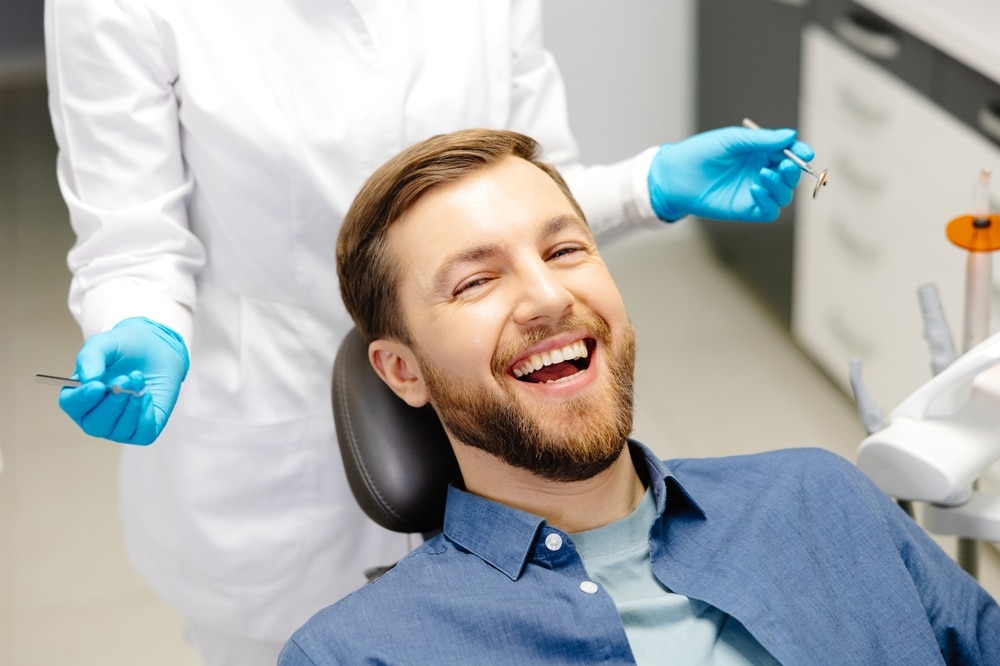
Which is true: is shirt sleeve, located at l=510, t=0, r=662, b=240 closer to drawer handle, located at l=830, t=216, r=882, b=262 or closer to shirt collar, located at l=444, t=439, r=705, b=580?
shirt collar, located at l=444, t=439, r=705, b=580

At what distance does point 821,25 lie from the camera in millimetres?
2758

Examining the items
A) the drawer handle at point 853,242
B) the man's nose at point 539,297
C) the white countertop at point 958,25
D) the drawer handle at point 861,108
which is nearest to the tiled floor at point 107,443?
the drawer handle at point 853,242

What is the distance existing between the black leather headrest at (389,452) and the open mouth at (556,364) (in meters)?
0.15

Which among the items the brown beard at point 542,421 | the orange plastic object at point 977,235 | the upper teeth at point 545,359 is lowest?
the brown beard at point 542,421

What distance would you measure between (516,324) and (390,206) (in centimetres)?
20

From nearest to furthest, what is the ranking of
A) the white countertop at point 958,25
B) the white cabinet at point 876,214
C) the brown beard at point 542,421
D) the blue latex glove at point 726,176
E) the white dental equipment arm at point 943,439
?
the brown beard at point 542,421 → the white dental equipment arm at point 943,439 → the blue latex glove at point 726,176 → the white countertop at point 958,25 → the white cabinet at point 876,214

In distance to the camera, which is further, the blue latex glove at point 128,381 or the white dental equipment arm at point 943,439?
the white dental equipment arm at point 943,439

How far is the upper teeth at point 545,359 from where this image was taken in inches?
52.2

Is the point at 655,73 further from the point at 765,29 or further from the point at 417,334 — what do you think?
the point at 417,334

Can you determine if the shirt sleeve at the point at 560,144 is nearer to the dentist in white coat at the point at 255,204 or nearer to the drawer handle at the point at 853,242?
the dentist in white coat at the point at 255,204

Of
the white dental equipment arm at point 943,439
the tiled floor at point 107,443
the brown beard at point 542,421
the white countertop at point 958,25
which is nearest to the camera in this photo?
the brown beard at point 542,421

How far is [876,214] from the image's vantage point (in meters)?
2.62

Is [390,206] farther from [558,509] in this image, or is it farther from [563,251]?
[558,509]

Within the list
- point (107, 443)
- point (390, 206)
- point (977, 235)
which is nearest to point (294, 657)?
point (390, 206)
